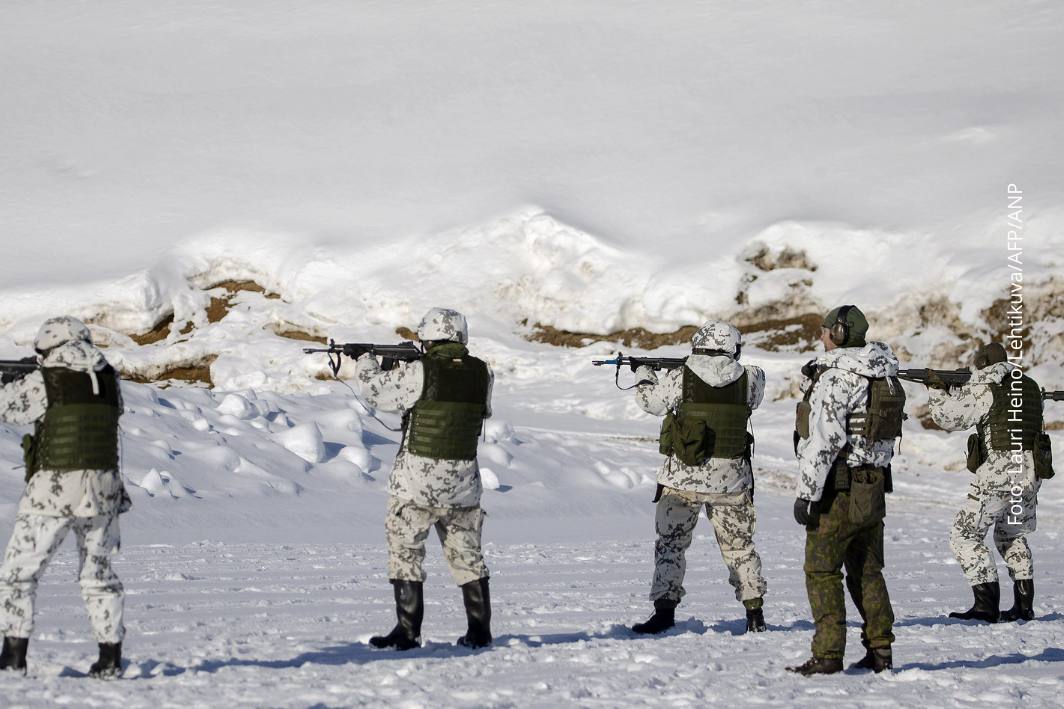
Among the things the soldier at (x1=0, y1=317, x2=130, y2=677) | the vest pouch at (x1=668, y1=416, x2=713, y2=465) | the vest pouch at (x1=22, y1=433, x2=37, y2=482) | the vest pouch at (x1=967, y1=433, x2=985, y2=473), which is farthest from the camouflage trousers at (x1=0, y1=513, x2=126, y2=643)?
the vest pouch at (x1=967, y1=433, x2=985, y2=473)

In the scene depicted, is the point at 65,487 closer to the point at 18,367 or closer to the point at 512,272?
the point at 18,367

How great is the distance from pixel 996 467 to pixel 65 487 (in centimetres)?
614

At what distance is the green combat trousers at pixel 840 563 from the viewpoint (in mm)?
6246

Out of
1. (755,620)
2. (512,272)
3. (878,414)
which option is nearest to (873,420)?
(878,414)

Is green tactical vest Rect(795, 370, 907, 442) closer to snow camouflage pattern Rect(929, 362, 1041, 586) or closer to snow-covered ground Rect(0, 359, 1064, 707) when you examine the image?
snow-covered ground Rect(0, 359, 1064, 707)

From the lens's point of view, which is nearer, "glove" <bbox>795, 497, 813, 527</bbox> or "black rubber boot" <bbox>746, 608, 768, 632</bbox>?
"glove" <bbox>795, 497, 813, 527</bbox>

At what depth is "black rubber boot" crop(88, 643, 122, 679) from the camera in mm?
5734

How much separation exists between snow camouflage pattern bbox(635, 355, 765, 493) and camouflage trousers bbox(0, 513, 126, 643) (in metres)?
3.37

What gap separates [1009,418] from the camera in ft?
28.7

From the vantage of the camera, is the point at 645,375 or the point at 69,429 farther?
the point at 645,375

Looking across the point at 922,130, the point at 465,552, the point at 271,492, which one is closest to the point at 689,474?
the point at 465,552

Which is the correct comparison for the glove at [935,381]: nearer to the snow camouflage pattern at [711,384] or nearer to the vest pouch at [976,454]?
the vest pouch at [976,454]

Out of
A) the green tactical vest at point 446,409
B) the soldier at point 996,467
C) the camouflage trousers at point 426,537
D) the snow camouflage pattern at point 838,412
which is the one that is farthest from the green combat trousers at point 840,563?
the soldier at point 996,467

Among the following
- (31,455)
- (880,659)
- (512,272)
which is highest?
(512,272)
